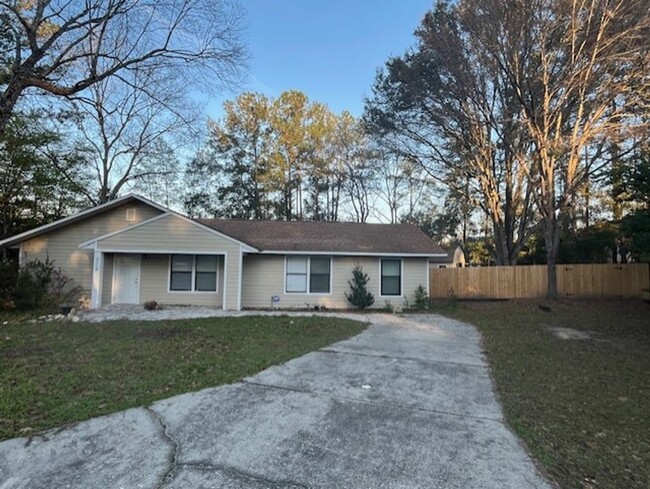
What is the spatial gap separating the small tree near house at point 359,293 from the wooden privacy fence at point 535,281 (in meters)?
5.01

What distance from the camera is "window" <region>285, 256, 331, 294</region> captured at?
1475cm

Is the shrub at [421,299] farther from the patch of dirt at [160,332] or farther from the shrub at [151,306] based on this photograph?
the shrub at [151,306]

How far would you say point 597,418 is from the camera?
4449 millimetres

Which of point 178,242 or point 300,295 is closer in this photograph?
point 178,242

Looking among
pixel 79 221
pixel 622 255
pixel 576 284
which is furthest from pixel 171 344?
pixel 622 255

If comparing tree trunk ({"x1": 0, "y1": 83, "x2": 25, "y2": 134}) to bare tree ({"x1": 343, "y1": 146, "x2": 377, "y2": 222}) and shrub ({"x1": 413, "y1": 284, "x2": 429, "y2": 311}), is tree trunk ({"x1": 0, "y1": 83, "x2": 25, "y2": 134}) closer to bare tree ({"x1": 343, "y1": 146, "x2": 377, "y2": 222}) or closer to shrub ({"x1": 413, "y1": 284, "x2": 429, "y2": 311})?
shrub ({"x1": 413, "y1": 284, "x2": 429, "y2": 311})

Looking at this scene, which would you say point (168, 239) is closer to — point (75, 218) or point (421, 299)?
point (75, 218)

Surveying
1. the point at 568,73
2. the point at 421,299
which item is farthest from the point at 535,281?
the point at 568,73

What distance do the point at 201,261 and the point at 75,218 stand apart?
467 centimetres

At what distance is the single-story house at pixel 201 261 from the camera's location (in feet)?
43.6

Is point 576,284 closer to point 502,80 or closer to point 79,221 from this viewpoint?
point 502,80

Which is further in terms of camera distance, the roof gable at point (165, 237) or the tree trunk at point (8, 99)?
the roof gable at point (165, 237)

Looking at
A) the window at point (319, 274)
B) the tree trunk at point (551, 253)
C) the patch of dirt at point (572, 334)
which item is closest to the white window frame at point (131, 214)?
the window at point (319, 274)

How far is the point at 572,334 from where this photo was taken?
1035 centimetres
